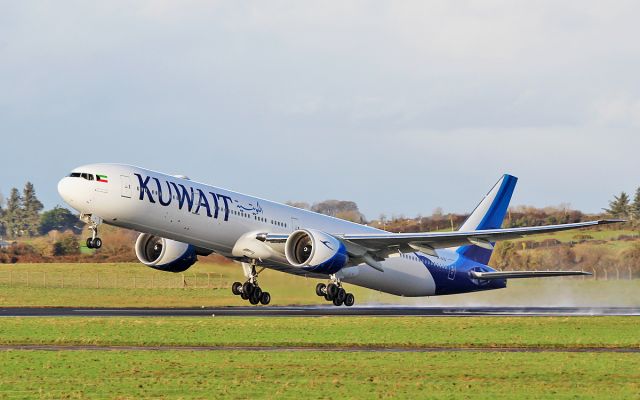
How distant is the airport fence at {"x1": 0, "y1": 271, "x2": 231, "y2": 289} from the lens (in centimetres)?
7550

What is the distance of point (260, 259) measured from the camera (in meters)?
50.4

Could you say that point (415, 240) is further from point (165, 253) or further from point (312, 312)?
point (165, 253)

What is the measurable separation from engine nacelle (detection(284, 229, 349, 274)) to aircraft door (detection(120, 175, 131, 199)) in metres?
8.66

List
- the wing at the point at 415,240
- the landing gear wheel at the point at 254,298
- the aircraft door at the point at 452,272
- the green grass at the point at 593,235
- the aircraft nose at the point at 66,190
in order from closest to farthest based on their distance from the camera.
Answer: the aircraft nose at the point at 66,190 < the wing at the point at 415,240 < the landing gear wheel at the point at 254,298 < the aircraft door at the point at 452,272 < the green grass at the point at 593,235

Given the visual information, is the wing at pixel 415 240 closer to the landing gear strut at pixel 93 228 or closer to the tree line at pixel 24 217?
the landing gear strut at pixel 93 228

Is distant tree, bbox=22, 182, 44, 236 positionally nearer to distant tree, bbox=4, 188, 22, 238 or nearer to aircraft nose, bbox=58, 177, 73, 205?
distant tree, bbox=4, 188, 22, 238

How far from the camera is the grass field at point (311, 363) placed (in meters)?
21.9

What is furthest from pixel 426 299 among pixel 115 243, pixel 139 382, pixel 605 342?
pixel 139 382

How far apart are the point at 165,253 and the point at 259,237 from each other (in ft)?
19.4

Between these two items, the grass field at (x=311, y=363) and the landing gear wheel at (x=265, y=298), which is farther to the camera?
the landing gear wheel at (x=265, y=298)

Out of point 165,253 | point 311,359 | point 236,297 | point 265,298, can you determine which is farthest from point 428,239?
point 311,359

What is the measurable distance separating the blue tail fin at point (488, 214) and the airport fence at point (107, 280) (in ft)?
66.7

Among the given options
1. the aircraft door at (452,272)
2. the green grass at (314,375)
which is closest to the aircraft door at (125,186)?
the green grass at (314,375)

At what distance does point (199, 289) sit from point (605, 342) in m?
42.1
